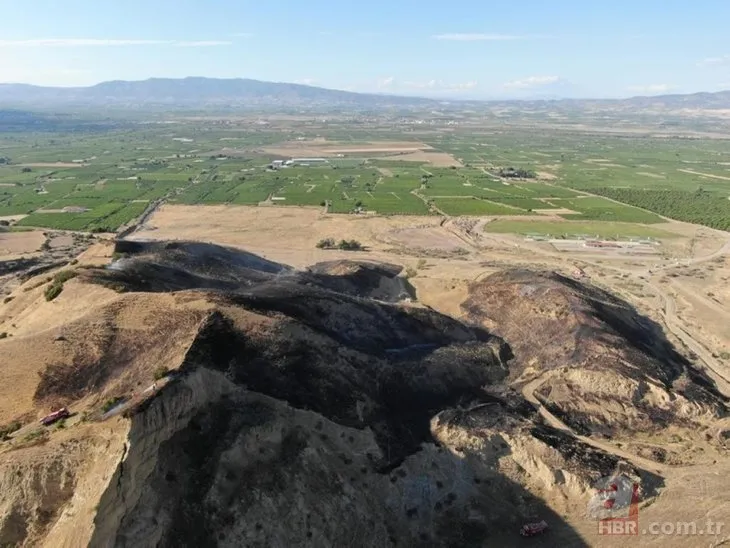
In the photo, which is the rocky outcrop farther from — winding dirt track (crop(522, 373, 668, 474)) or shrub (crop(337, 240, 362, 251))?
shrub (crop(337, 240, 362, 251))

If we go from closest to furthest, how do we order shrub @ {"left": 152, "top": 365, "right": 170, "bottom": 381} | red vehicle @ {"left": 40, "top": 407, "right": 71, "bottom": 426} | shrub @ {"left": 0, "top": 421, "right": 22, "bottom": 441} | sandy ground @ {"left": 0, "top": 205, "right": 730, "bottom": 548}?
shrub @ {"left": 0, "top": 421, "right": 22, "bottom": 441} → red vehicle @ {"left": 40, "top": 407, "right": 71, "bottom": 426} → shrub @ {"left": 152, "top": 365, "right": 170, "bottom": 381} → sandy ground @ {"left": 0, "top": 205, "right": 730, "bottom": 548}

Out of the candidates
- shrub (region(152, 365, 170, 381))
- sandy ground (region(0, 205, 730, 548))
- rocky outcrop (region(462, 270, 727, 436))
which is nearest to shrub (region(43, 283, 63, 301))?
sandy ground (region(0, 205, 730, 548))

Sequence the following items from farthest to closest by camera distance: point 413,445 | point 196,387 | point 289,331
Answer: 1. point 289,331
2. point 413,445
3. point 196,387

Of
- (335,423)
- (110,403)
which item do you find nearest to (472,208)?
(335,423)

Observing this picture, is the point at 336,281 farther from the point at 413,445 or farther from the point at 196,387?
the point at 196,387

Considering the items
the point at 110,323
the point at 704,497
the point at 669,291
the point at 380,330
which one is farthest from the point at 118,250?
the point at 669,291

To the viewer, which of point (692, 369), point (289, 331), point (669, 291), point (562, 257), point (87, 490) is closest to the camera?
point (87, 490)
